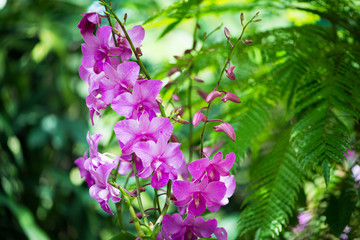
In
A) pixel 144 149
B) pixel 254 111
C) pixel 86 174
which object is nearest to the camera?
pixel 144 149

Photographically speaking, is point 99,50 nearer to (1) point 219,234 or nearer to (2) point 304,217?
(1) point 219,234

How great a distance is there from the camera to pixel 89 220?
2.39 meters

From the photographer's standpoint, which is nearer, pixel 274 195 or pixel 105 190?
pixel 105 190

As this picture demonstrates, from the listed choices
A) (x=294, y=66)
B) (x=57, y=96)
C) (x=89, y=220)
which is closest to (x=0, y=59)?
(x=57, y=96)

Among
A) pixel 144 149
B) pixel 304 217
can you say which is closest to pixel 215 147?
pixel 304 217

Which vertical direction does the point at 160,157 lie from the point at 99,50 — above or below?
below

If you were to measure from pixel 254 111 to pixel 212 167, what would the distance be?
0.29 m

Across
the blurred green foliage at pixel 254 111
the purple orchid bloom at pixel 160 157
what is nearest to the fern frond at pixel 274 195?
the blurred green foliage at pixel 254 111

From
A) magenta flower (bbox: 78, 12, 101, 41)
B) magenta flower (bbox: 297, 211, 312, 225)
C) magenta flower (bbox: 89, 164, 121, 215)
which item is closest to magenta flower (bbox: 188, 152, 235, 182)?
magenta flower (bbox: 89, 164, 121, 215)

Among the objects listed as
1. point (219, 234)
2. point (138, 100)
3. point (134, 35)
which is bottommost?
point (219, 234)

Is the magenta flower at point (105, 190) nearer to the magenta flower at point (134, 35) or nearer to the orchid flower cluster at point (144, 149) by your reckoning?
the orchid flower cluster at point (144, 149)

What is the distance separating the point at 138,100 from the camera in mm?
456

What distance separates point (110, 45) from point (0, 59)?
2.21 m

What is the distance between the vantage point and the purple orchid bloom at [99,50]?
48cm
